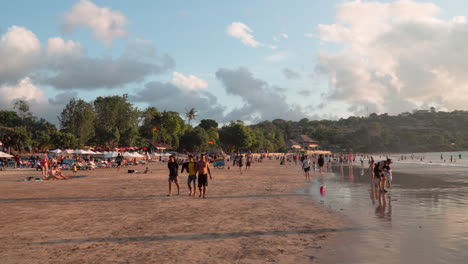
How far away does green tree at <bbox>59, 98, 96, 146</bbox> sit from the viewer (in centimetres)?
6331

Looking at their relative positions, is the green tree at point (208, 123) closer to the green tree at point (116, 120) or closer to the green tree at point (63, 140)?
the green tree at point (116, 120)

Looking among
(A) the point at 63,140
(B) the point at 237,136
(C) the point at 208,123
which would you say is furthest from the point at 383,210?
(C) the point at 208,123

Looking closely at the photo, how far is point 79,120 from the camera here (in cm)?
6356

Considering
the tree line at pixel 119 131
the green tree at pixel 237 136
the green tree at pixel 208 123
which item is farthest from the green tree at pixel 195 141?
the green tree at pixel 208 123

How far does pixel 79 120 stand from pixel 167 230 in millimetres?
63171

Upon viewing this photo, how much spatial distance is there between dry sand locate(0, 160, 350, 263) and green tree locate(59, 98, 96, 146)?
181 ft

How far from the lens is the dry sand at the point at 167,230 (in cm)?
589

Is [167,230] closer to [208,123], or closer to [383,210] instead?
[383,210]

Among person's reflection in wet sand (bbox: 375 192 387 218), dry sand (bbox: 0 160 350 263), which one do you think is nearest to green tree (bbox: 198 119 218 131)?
dry sand (bbox: 0 160 350 263)

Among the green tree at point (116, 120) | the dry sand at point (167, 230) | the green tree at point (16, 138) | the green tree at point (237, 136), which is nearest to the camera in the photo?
the dry sand at point (167, 230)

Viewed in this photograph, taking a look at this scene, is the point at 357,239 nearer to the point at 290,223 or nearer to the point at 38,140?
the point at 290,223

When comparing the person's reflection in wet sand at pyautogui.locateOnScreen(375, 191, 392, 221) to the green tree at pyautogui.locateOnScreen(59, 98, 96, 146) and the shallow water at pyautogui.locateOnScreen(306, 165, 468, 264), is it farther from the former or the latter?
the green tree at pyautogui.locateOnScreen(59, 98, 96, 146)

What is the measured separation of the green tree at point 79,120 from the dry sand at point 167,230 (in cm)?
5516

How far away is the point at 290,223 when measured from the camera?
337 inches
